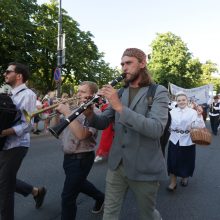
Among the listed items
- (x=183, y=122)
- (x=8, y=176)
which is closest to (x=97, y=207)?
(x=8, y=176)

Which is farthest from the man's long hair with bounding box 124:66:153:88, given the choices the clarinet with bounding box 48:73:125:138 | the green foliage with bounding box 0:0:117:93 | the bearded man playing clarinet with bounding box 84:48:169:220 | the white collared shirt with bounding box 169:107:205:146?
the green foliage with bounding box 0:0:117:93

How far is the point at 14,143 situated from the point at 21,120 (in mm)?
234

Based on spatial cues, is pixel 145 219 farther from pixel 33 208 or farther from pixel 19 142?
pixel 33 208

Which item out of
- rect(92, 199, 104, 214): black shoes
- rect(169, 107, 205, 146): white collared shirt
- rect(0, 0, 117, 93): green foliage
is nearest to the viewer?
rect(92, 199, 104, 214): black shoes

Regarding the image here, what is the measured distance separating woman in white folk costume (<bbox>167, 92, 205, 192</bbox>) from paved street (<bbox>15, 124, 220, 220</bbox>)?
0.30 m

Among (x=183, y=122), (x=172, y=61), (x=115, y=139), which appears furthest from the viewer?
(x=172, y=61)

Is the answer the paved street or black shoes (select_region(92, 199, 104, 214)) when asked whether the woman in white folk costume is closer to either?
the paved street

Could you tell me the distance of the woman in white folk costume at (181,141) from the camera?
6.31 meters

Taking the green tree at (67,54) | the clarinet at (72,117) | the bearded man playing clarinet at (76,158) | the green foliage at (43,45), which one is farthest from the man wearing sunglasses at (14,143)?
the green tree at (67,54)

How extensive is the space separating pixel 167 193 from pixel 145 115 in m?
3.37

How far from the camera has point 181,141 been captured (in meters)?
6.40

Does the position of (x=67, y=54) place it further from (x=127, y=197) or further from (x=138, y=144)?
(x=138, y=144)

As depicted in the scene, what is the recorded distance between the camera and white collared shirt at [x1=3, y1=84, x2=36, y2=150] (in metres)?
3.67

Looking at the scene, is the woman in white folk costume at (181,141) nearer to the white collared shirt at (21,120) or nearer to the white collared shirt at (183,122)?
the white collared shirt at (183,122)
